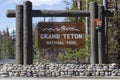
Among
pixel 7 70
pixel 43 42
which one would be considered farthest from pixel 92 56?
pixel 7 70

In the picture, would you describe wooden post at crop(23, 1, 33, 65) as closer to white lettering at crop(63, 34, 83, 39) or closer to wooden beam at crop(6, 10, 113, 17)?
wooden beam at crop(6, 10, 113, 17)

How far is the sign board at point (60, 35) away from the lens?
3191 cm

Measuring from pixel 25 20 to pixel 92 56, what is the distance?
5182mm

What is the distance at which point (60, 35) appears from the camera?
105 feet

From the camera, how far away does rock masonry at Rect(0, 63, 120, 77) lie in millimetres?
30500

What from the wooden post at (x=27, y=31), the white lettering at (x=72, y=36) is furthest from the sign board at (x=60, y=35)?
the wooden post at (x=27, y=31)

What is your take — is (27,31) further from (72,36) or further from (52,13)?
(72,36)

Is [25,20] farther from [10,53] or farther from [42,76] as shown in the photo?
[10,53]

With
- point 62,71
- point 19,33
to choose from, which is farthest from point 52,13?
point 62,71

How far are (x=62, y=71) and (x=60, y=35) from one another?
9.24 ft

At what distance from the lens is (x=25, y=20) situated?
3123cm

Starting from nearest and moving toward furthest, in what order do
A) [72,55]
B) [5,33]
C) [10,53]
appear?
[72,55]
[10,53]
[5,33]

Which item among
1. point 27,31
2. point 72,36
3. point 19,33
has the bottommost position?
point 72,36

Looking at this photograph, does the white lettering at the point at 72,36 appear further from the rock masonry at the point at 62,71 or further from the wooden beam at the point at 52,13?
the rock masonry at the point at 62,71
